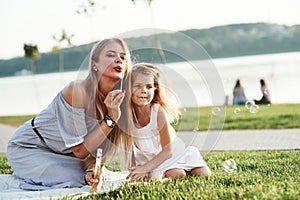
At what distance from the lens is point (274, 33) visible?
1975 inches

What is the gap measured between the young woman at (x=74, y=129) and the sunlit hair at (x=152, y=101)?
56 mm

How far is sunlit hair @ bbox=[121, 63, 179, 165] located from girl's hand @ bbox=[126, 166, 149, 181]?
0.13m

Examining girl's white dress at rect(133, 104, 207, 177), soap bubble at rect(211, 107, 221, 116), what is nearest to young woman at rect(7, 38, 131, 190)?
girl's white dress at rect(133, 104, 207, 177)

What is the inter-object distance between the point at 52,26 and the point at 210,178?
723 inches

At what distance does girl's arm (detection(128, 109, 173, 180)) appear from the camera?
378cm

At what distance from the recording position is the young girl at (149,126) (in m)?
A: 3.66

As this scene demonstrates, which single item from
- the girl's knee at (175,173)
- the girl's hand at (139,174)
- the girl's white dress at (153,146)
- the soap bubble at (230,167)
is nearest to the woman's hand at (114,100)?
the girl's white dress at (153,146)

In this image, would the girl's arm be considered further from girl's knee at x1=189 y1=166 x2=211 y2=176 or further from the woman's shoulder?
the woman's shoulder

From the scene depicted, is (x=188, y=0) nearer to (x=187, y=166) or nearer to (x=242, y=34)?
(x=187, y=166)

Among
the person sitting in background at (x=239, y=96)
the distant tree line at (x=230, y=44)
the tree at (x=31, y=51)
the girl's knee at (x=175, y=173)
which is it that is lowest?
the distant tree line at (x=230, y=44)

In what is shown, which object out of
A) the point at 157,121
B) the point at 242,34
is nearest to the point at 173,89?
the point at 157,121

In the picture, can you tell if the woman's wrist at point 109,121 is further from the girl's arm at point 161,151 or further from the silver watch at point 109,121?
the girl's arm at point 161,151

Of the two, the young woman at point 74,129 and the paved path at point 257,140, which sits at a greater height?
the young woman at point 74,129

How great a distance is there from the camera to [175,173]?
3.97 meters
